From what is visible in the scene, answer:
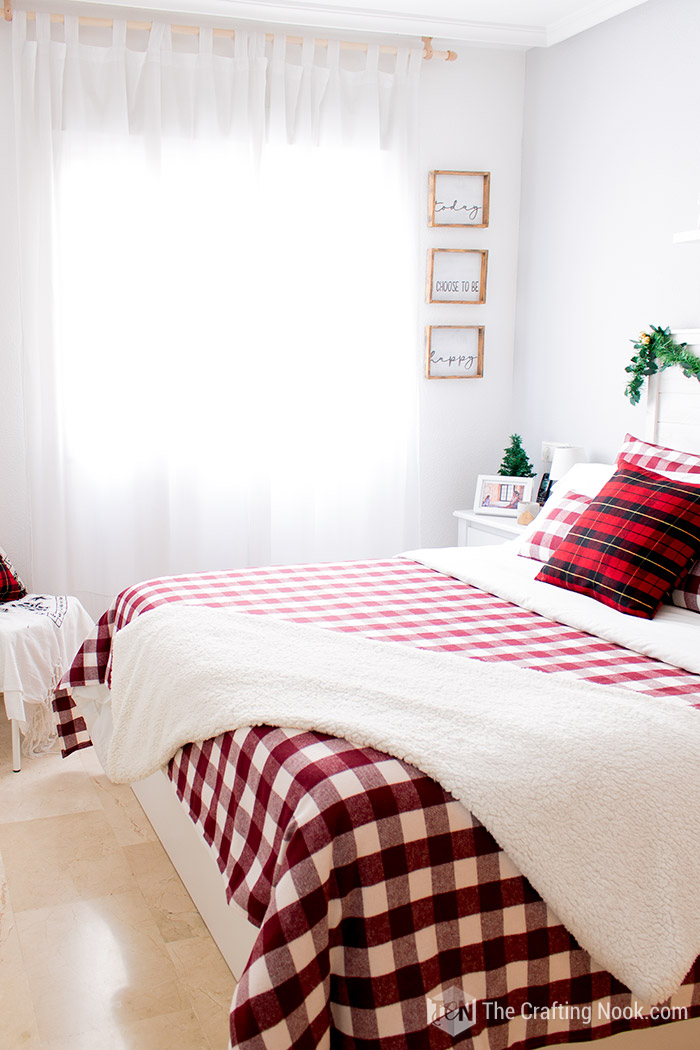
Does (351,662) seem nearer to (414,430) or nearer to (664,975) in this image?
(664,975)

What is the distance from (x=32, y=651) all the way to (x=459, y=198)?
104 inches

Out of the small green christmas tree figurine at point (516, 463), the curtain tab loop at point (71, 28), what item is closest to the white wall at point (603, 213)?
the small green christmas tree figurine at point (516, 463)

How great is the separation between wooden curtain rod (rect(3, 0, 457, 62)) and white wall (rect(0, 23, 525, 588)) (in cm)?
7

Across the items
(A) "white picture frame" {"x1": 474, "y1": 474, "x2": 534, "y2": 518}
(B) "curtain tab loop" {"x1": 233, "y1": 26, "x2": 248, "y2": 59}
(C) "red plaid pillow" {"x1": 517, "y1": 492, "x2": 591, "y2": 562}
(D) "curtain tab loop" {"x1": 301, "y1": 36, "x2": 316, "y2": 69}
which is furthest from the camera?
(A) "white picture frame" {"x1": 474, "y1": 474, "x2": 534, "y2": 518}

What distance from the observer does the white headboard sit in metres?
3.32

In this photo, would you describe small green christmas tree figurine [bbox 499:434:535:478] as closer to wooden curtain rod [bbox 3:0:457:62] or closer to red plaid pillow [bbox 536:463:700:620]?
red plaid pillow [bbox 536:463:700:620]

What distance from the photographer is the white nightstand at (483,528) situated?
3881 millimetres

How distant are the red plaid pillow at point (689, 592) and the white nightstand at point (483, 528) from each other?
1231 millimetres

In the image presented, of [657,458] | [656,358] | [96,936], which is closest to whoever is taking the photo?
[96,936]

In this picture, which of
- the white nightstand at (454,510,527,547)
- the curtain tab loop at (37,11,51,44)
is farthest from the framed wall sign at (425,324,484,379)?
the curtain tab loop at (37,11,51,44)

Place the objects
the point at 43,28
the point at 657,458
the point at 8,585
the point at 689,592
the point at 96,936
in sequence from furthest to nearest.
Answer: the point at 43,28, the point at 8,585, the point at 657,458, the point at 689,592, the point at 96,936

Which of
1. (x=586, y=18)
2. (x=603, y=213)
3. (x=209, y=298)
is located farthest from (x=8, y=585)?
(x=586, y=18)

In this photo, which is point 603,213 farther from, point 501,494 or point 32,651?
point 32,651

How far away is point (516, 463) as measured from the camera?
4195mm
